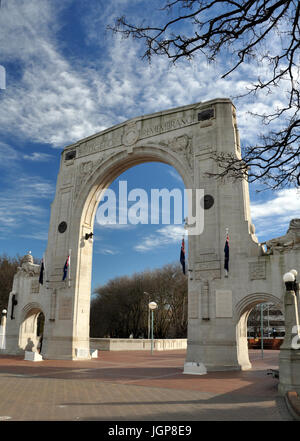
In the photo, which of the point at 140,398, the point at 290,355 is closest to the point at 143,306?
the point at 290,355

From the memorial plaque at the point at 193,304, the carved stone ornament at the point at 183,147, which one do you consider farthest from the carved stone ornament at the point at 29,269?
the carved stone ornament at the point at 183,147

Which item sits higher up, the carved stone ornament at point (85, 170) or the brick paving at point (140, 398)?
the carved stone ornament at point (85, 170)

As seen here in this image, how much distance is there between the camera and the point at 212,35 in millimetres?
5605

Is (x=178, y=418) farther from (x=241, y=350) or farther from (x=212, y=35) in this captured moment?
(x=241, y=350)

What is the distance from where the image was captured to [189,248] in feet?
65.4

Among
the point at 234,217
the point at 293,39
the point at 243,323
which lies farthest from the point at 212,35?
the point at 243,323

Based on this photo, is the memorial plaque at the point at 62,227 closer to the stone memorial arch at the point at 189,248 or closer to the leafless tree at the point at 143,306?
the stone memorial arch at the point at 189,248

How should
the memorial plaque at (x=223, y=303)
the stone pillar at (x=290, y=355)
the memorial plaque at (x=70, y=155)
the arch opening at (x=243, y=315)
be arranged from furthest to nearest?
the memorial plaque at (x=70, y=155)
the memorial plaque at (x=223, y=303)
the arch opening at (x=243, y=315)
the stone pillar at (x=290, y=355)

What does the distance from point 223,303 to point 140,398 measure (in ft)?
30.7

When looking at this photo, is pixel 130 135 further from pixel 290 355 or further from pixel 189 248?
pixel 290 355

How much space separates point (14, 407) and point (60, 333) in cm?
1622

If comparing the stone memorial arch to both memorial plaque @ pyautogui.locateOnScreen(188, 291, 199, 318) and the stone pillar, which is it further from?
the stone pillar

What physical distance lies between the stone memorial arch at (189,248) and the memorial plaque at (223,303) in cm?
5

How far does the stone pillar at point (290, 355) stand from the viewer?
9.98 meters
